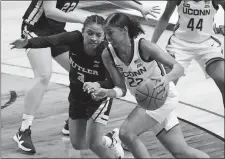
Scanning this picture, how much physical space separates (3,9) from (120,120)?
798 cm

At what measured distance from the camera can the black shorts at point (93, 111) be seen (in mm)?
6258

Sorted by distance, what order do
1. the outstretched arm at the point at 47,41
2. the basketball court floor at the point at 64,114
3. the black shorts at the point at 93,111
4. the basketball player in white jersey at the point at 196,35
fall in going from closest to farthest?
the outstretched arm at the point at 47,41 < the black shorts at the point at 93,111 < the basketball player in white jersey at the point at 196,35 < the basketball court floor at the point at 64,114

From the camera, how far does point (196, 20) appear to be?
720 centimetres

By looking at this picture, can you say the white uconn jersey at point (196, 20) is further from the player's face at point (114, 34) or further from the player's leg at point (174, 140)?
the player's face at point (114, 34)

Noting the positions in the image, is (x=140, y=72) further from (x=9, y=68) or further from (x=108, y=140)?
(x=9, y=68)

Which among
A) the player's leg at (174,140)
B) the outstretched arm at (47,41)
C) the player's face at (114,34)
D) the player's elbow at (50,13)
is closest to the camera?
the player's face at (114,34)

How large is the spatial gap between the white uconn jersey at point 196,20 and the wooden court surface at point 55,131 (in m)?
1.11

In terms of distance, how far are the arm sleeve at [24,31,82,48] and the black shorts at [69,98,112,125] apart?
629mm

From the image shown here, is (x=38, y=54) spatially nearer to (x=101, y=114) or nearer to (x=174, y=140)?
(x=101, y=114)

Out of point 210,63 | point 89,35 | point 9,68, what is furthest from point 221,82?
point 9,68

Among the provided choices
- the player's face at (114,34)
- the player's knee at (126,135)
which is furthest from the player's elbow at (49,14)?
the player's knee at (126,135)

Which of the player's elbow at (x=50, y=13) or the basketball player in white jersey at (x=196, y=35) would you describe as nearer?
the player's elbow at (x=50, y=13)

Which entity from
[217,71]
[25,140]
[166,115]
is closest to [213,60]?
[217,71]

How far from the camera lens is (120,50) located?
5.70m
